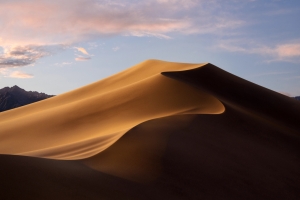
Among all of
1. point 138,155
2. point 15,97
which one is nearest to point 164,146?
point 138,155

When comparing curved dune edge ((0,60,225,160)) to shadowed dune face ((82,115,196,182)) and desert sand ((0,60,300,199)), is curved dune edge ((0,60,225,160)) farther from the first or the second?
shadowed dune face ((82,115,196,182))

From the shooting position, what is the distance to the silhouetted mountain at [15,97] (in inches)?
4614

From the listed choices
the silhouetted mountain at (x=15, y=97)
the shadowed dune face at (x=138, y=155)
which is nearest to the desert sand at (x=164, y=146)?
the shadowed dune face at (x=138, y=155)

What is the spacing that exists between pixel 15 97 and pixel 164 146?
122 meters

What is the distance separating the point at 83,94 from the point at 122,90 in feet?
29.6

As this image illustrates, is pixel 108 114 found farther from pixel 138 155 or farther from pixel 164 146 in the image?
pixel 138 155

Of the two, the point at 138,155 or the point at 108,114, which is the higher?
the point at 108,114

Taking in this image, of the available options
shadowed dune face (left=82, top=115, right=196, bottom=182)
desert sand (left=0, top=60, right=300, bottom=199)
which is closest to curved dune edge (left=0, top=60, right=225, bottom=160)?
desert sand (left=0, top=60, right=300, bottom=199)

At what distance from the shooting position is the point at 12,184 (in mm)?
5684

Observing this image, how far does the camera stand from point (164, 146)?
9422 mm

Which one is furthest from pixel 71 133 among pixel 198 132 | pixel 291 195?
pixel 291 195

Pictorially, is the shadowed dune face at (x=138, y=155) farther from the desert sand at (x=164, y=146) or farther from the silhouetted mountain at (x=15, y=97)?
the silhouetted mountain at (x=15, y=97)

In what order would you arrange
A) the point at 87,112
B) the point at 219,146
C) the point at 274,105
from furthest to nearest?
1. the point at 274,105
2. the point at 87,112
3. the point at 219,146

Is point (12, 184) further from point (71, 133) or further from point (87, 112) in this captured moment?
point (87, 112)
